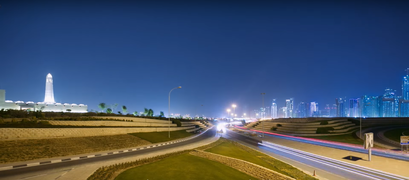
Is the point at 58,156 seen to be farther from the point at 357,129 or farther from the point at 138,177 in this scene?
the point at 357,129

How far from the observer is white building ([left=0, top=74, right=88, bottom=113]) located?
66194 mm

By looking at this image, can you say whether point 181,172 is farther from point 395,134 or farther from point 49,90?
point 49,90

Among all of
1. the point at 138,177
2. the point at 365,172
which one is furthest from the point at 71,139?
the point at 365,172

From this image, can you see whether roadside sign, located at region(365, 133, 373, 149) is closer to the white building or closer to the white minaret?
the white building

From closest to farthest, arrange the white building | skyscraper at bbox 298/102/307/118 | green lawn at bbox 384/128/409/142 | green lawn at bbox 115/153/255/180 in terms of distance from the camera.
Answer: green lawn at bbox 115/153/255/180 < green lawn at bbox 384/128/409/142 < the white building < skyscraper at bbox 298/102/307/118

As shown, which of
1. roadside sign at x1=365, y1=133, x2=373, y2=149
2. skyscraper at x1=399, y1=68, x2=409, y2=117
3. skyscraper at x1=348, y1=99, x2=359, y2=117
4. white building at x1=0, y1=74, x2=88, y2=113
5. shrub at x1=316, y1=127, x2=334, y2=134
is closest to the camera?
roadside sign at x1=365, y1=133, x2=373, y2=149

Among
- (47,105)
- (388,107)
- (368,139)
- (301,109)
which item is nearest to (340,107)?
(388,107)

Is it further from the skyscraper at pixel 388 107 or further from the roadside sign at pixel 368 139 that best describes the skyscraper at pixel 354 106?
the roadside sign at pixel 368 139

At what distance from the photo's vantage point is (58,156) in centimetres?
2045

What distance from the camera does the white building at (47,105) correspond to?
6619 centimetres

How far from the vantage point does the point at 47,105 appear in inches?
3150

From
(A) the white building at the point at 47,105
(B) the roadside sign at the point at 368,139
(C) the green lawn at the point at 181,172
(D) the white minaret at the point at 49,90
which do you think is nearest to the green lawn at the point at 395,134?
(B) the roadside sign at the point at 368,139

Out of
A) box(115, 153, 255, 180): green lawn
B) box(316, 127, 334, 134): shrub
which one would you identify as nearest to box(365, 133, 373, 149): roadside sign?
box(115, 153, 255, 180): green lawn

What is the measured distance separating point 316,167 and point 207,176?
13641 mm
